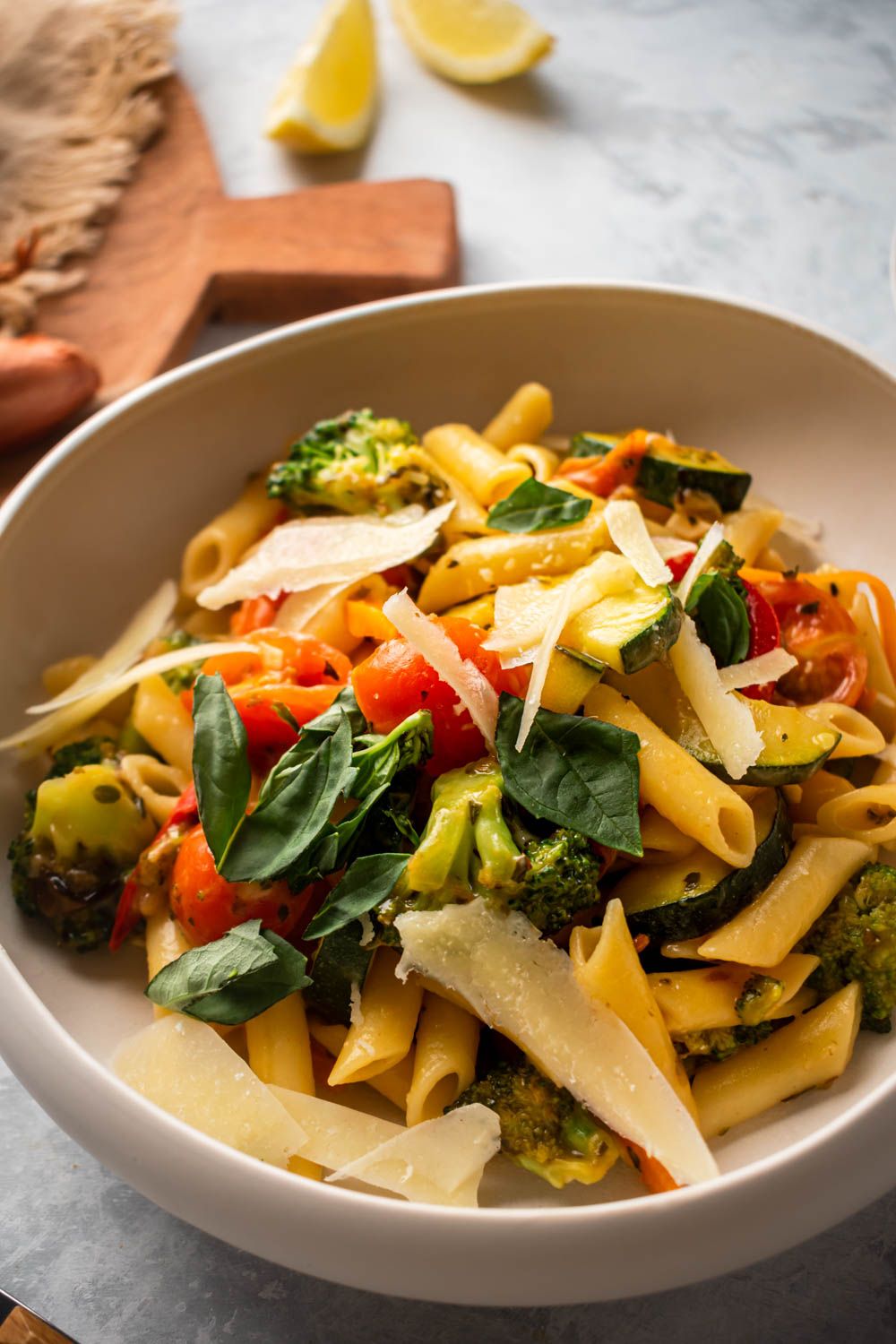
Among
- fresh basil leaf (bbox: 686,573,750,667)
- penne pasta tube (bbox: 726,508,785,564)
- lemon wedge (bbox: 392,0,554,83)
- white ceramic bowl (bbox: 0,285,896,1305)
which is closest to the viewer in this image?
white ceramic bowl (bbox: 0,285,896,1305)

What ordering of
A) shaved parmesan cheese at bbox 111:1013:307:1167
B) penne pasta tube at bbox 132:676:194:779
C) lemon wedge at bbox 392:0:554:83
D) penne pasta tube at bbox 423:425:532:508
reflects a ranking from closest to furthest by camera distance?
shaved parmesan cheese at bbox 111:1013:307:1167 → penne pasta tube at bbox 132:676:194:779 → penne pasta tube at bbox 423:425:532:508 → lemon wedge at bbox 392:0:554:83

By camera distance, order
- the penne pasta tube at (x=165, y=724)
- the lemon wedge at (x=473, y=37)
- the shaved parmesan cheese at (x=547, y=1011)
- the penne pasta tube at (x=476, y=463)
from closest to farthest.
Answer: the shaved parmesan cheese at (x=547, y=1011) → the penne pasta tube at (x=165, y=724) → the penne pasta tube at (x=476, y=463) → the lemon wedge at (x=473, y=37)

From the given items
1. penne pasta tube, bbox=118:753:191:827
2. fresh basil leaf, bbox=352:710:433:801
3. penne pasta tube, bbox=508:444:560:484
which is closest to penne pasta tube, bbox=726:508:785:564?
penne pasta tube, bbox=508:444:560:484

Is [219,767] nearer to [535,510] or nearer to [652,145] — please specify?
[535,510]

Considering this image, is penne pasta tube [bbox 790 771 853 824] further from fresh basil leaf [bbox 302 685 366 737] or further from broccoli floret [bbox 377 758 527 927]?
fresh basil leaf [bbox 302 685 366 737]

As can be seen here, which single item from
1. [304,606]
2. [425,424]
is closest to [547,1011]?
[304,606]

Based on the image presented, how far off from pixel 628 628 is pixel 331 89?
3369 millimetres

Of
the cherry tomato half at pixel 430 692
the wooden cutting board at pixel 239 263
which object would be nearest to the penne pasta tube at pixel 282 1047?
the cherry tomato half at pixel 430 692

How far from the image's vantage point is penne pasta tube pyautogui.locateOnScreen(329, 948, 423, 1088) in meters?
2.07

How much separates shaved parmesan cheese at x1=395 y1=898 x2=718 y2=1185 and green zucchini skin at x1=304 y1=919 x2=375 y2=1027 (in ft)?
0.47

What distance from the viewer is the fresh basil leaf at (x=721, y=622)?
2342 mm

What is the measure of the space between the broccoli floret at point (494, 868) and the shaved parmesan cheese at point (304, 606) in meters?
0.69

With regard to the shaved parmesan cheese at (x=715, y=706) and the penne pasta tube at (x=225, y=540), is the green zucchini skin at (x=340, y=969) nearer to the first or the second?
the shaved parmesan cheese at (x=715, y=706)

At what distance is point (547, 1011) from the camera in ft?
6.42
